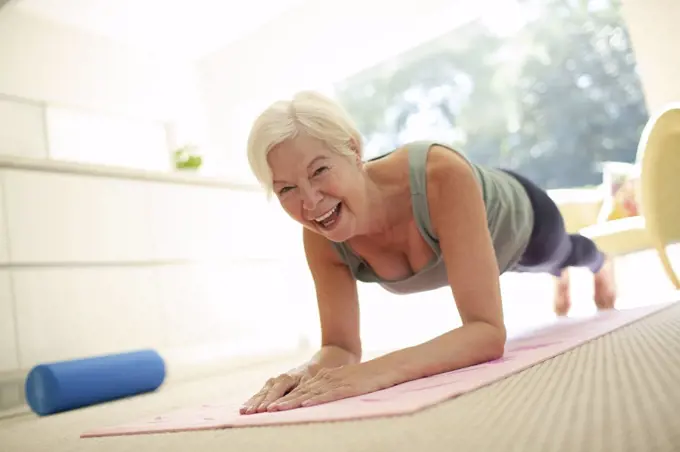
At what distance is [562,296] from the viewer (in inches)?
108

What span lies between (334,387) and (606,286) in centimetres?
179

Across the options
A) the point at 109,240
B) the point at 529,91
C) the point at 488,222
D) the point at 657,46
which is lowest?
the point at 488,222

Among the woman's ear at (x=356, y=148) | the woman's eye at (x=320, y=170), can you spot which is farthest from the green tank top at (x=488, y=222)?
the woman's eye at (x=320, y=170)

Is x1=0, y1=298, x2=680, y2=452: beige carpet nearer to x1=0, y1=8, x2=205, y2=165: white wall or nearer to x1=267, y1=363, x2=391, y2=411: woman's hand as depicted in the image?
x1=267, y1=363, x2=391, y2=411: woman's hand

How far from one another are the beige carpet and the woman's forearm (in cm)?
13

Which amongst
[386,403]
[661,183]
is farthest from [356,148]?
[661,183]

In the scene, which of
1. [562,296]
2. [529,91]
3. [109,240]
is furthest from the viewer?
[529,91]

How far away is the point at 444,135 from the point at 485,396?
4.58m

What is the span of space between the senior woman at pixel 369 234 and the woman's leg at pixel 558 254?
39 centimetres

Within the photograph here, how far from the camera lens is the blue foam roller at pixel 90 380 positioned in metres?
2.01

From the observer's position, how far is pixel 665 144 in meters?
2.94

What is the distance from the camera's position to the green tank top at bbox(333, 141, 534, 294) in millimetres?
1509

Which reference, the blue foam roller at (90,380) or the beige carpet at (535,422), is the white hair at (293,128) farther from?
the blue foam roller at (90,380)

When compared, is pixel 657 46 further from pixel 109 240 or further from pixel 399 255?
pixel 109 240
